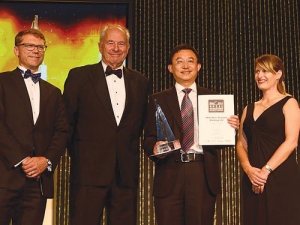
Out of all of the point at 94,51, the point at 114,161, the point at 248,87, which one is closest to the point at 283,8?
the point at 248,87

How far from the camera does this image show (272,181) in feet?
9.33

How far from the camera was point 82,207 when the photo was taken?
9.25 ft

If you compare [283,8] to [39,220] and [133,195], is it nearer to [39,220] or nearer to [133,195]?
[133,195]

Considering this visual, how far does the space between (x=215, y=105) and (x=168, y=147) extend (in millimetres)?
385

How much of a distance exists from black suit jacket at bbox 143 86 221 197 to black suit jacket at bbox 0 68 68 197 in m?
0.52

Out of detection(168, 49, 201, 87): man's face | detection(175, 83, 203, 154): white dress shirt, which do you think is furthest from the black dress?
detection(168, 49, 201, 87): man's face

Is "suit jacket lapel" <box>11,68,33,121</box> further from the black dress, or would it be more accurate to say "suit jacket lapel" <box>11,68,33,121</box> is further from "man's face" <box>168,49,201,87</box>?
the black dress

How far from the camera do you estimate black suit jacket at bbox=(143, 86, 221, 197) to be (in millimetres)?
2783

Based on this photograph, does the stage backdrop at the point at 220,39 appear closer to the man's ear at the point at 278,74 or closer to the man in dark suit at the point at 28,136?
the man's ear at the point at 278,74

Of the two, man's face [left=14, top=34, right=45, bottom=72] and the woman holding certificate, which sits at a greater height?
man's face [left=14, top=34, right=45, bottom=72]

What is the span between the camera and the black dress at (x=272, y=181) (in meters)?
2.83

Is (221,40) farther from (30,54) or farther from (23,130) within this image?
(23,130)

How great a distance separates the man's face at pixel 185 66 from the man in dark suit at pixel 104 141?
291 millimetres

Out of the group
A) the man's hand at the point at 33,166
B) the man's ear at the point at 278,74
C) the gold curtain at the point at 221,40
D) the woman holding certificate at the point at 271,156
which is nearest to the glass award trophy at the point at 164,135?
the woman holding certificate at the point at 271,156
